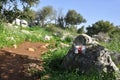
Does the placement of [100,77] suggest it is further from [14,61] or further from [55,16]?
[55,16]

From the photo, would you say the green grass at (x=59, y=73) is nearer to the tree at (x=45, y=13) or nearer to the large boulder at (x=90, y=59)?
the large boulder at (x=90, y=59)

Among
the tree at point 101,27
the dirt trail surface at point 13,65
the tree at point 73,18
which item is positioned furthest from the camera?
the tree at point 73,18

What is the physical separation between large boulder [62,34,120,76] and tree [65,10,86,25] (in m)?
37.9

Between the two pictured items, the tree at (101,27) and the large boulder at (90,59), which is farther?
the tree at (101,27)

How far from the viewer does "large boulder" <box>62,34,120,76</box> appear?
9484 mm

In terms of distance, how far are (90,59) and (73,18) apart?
39.2 metres

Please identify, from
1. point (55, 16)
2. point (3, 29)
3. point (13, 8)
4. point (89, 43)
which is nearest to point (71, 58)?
point (89, 43)

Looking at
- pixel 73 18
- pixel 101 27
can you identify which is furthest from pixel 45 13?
pixel 101 27

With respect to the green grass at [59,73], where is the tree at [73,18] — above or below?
above

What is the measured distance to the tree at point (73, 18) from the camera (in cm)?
4872

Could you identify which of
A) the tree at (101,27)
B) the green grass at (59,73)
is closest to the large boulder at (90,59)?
the green grass at (59,73)

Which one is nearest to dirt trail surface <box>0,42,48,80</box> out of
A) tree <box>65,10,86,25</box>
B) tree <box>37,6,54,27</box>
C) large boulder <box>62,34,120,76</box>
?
large boulder <box>62,34,120,76</box>

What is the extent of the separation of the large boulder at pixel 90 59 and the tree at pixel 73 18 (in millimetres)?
37889

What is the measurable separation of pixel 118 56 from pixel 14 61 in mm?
3438
